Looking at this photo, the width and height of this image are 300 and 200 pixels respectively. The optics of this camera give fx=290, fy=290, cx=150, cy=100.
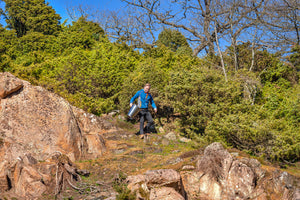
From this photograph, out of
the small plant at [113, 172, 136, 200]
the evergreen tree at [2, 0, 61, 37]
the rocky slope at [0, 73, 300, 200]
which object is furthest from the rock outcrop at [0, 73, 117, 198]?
the evergreen tree at [2, 0, 61, 37]

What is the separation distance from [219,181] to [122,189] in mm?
1937

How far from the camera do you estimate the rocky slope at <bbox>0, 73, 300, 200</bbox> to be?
206 inches

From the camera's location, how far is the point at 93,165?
7055 mm

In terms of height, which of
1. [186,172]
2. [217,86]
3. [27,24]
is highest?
[27,24]

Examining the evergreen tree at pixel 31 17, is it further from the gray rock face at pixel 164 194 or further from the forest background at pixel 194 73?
the gray rock face at pixel 164 194

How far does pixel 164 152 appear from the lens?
8.42 m

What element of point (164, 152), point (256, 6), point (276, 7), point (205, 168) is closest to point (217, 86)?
point (164, 152)

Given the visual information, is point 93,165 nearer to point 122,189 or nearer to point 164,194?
point 122,189

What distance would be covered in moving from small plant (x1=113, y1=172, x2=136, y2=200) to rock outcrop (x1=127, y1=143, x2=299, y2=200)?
13 cm

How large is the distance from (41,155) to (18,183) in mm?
1632

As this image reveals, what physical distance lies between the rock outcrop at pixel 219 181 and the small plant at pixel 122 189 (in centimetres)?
13

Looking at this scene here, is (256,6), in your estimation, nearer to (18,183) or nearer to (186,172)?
(186,172)

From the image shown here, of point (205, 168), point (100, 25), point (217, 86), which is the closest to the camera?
point (205, 168)

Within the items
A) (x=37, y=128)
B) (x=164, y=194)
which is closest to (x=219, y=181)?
(x=164, y=194)
